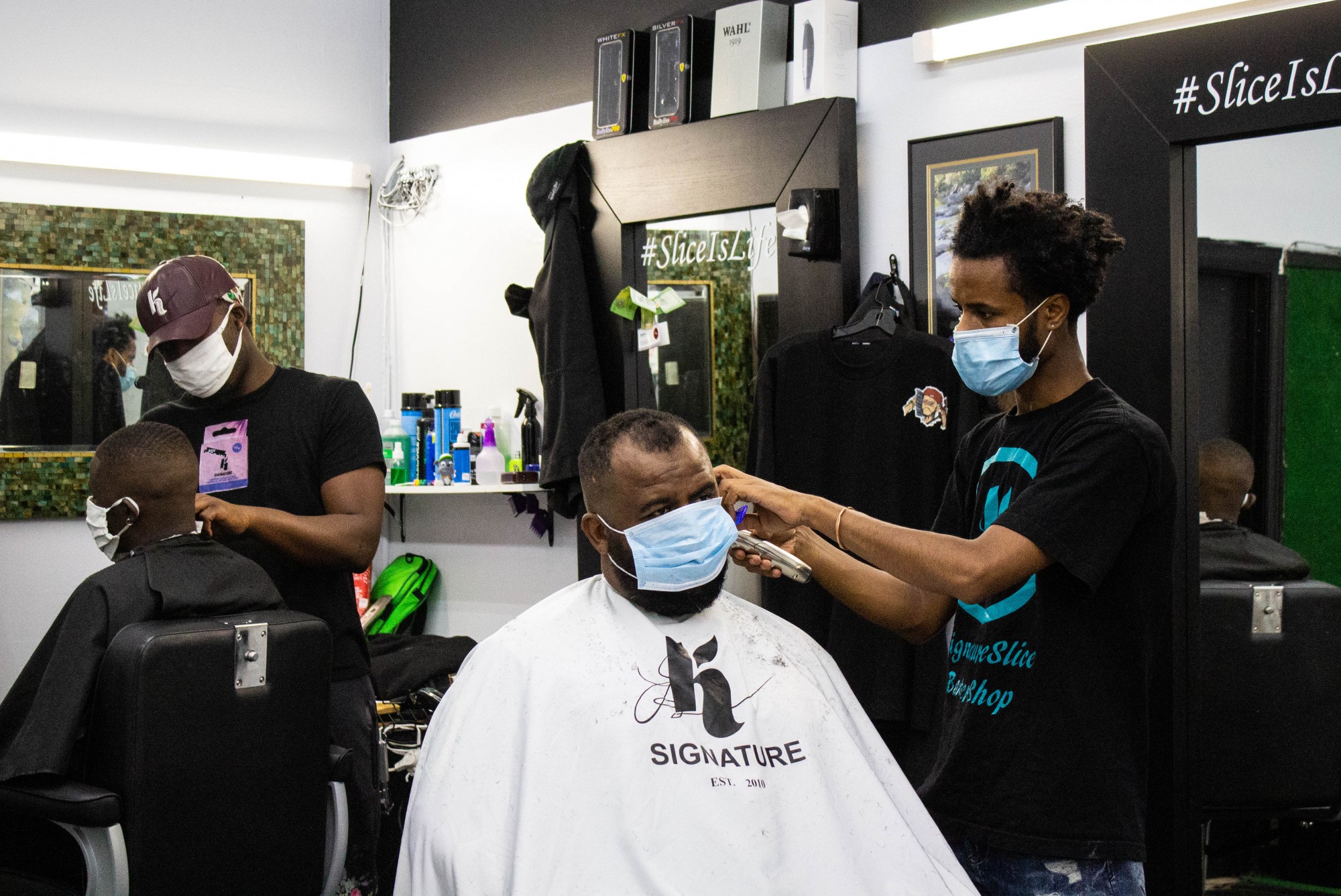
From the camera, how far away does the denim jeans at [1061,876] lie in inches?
59.1

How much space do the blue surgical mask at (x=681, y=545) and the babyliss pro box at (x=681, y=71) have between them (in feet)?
5.80

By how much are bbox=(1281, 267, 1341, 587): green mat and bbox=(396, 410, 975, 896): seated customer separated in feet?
3.70

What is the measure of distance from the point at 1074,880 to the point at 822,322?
5.43 ft

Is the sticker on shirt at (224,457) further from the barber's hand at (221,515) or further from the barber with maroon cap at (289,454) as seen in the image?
the barber's hand at (221,515)

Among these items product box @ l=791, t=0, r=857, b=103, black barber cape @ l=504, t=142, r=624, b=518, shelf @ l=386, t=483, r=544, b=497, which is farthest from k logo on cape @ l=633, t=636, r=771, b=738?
shelf @ l=386, t=483, r=544, b=497

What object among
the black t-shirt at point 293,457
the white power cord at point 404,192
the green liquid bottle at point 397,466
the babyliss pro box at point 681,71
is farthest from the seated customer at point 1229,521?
the white power cord at point 404,192

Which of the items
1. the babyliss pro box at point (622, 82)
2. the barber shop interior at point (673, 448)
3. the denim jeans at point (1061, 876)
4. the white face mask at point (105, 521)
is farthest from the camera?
the babyliss pro box at point (622, 82)

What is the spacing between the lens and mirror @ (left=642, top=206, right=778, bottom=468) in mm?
3088

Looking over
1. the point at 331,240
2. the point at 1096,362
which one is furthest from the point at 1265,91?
the point at 331,240

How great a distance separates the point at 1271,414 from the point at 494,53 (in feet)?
8.87

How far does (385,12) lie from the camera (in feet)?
14.0

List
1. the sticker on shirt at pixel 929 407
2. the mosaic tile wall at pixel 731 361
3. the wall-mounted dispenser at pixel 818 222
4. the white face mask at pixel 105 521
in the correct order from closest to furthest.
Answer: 1. the white face mask at pixel 105 521
2. the sticker on shirt at pixel 929 407
3. the wall-mounted dispenser at pixel 818 222
4. the mosaic tile wall at pixel 731 361

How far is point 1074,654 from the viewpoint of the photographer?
154cm

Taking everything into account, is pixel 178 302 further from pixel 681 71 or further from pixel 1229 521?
pixel 1229 521
